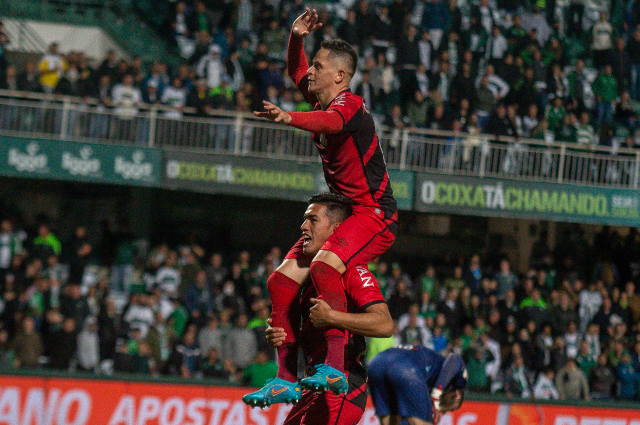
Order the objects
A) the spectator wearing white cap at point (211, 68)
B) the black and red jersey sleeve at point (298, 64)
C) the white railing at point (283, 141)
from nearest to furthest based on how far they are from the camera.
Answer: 1. the black and red jersey sleeve at point (298, 64)
2. the white railing at point (283, 141)
3. the spectator wearing white cap at point (211, 68)

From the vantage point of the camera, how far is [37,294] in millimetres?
13852

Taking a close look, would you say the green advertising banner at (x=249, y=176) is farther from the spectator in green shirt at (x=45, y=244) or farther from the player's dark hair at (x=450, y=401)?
the player's dark hair at (x=450, y=401)

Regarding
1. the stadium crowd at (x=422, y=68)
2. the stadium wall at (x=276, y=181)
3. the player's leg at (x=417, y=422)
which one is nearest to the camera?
the player's leg at (x=417, y=422)

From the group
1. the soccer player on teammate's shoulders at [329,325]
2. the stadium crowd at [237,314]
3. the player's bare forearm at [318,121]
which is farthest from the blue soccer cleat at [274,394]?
the stadium crowd at [237,314]

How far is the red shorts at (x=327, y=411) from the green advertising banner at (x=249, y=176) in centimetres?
1037

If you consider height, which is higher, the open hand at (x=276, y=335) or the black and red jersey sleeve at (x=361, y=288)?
the black and red jersey sleeve at (x=361, y=288)

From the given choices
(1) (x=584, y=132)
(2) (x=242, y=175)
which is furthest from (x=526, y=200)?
(2) (x=242, y=175)

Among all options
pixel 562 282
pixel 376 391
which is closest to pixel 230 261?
pixel 562 282

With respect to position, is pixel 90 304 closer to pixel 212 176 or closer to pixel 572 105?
pixel 212 176

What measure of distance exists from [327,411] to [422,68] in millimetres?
12644

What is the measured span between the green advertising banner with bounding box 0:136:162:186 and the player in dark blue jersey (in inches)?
362

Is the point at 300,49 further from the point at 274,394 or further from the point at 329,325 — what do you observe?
the point at 274,394

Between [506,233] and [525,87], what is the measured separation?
2899 mm

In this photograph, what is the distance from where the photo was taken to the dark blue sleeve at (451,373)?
25.0 ft
